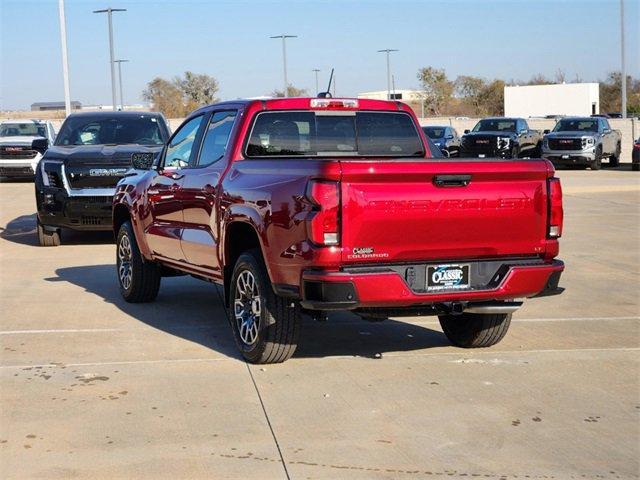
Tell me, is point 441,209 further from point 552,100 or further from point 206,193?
point 552,100

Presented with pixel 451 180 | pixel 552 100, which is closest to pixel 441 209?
pixel 451 180

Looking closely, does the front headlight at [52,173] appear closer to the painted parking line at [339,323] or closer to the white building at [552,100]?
the painted parking line at [339,323]

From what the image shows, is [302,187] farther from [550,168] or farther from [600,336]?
[600,336]

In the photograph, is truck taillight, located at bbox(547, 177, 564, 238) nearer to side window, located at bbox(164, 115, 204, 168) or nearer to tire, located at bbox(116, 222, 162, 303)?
side window, located at bbox(164, 115, 204, 168)

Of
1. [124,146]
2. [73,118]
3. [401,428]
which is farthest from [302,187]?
[73,118]

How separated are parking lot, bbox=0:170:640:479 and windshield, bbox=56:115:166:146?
4.85 m

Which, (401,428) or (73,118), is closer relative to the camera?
(401,428)

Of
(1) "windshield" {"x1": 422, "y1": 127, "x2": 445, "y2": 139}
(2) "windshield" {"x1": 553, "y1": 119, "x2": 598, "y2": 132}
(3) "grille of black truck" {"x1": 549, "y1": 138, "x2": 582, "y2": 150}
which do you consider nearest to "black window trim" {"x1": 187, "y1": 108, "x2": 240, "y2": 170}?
(3) "grille of black truck" {"x1": 549, "y1": 138, "x2": 582, "y2": 150}

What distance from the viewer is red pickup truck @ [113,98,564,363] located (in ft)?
20.7

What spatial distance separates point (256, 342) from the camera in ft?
23.5

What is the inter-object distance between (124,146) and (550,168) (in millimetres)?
8727

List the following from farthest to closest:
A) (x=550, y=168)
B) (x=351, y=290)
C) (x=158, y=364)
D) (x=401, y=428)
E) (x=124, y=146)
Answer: (x=124, y=146), (x=158, y=364), (x=550, y=168), (x=351, y=290), (x=401, y=428)

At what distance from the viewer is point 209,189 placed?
7.89 m

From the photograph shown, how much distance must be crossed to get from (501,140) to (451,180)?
28688 mm
